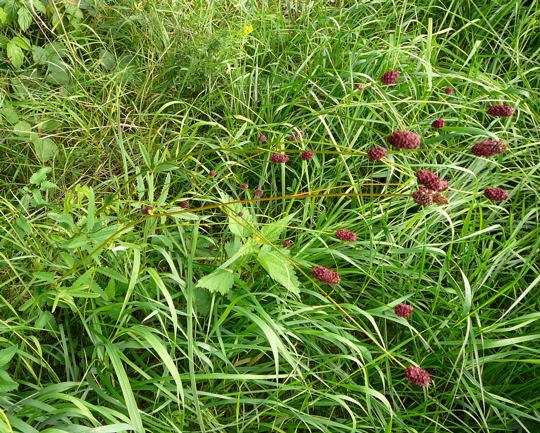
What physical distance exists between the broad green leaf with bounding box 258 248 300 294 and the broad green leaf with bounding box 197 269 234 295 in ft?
0.35

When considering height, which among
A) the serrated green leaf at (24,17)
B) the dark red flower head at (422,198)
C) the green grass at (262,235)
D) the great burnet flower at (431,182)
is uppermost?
the great burnet flower at (431,182)

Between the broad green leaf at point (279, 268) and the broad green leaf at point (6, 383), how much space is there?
2.21 feet

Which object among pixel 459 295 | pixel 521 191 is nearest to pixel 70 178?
pixel 459 295

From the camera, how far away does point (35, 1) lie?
2297mm

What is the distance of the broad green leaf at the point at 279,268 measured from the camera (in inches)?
62.4

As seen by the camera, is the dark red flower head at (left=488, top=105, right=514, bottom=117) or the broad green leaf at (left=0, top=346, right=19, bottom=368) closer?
the broad green leaf at (left=0, top=346, right=19, bottom=368)

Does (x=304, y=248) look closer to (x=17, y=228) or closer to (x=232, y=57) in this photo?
(x=17, y=228)

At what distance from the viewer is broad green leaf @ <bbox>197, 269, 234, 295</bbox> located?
5.28ft

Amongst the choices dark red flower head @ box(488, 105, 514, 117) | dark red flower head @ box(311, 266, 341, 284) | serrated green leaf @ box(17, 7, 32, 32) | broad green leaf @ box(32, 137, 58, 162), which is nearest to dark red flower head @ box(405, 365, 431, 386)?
dark red flower head @ box(311, 266, 341, 284)

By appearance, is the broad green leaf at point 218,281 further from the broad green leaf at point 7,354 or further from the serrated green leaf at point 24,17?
the serrated green leaf at point 24,17

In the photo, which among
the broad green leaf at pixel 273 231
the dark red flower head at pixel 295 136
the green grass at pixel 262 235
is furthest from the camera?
the dark red flower head at pixel 295 136

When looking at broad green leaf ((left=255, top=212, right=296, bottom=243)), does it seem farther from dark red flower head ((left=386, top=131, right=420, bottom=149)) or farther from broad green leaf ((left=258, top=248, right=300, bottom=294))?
dark red flower head ((left=386, top=131, right=420, bottom=149))

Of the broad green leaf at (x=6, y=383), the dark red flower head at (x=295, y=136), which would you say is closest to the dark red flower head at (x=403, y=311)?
the dark red flower head at (x=295, y=136)

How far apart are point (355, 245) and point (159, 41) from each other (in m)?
1.31
